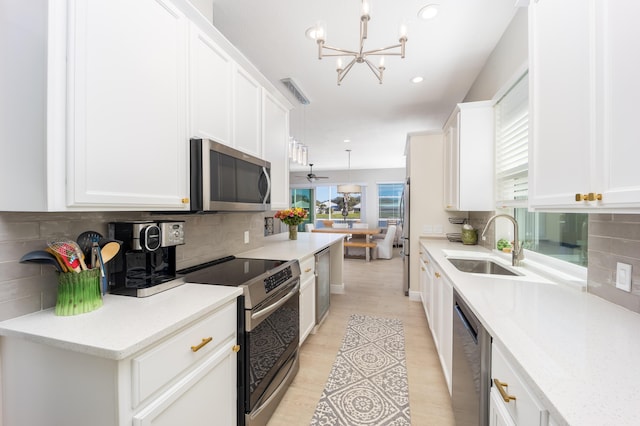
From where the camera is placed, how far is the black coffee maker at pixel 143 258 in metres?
1.26

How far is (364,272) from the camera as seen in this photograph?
545 centimetres

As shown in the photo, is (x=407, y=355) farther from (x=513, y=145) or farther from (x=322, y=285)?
(x=513, y=145)

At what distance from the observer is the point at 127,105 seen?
114 cm

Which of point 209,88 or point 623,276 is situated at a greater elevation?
point 209,88

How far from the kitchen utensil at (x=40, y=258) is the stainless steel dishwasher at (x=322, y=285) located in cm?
199

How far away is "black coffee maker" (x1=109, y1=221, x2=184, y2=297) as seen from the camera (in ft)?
4.12

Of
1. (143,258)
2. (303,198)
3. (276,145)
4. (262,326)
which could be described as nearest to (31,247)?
(143,258)

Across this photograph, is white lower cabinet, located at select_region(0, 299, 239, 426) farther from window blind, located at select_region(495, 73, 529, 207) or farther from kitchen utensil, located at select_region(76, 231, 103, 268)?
window blind, located at select_region(495, 73, 529, 207)

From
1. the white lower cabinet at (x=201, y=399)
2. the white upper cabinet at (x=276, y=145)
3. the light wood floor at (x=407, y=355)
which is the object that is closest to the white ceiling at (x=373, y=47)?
the white upper cabinet at (x=276, y=145)

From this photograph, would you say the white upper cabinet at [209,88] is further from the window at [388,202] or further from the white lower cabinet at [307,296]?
the window at [388,202]

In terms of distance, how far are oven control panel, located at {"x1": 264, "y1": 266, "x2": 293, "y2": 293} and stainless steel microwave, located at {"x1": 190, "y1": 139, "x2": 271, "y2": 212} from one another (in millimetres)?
491

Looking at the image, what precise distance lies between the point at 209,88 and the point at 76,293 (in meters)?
1.26

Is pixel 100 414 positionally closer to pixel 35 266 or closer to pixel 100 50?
pixel 35 266

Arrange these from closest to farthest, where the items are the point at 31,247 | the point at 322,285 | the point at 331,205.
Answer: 1. the point at 31,247
2. the point at 322,285
3. the point at 331,205
